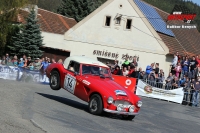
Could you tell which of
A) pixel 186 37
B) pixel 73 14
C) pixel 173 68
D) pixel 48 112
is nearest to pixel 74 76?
pixel 48 112

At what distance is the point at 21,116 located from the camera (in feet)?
40.6

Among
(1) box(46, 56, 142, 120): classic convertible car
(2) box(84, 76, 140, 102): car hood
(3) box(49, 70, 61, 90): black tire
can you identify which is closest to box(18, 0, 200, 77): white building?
(3) box(49, 70, 61, 90): black tire

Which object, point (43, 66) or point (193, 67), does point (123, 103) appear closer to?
point (43, 66)

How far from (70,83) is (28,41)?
26.9 m

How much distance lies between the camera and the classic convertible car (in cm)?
1578

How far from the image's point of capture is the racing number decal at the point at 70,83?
1721 centimetres

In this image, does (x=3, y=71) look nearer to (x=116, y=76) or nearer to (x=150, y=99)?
(x=116, y=76)

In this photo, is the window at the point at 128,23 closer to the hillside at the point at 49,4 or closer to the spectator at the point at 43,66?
the spectator at the point at 43,66

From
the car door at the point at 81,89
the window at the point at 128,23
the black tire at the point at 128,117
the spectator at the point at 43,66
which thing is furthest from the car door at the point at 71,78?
the window at the point at 128,23

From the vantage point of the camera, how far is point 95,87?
52.7 ft

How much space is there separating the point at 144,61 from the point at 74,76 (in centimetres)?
2725

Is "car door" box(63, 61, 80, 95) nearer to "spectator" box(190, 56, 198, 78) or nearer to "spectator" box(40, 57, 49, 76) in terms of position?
"spectator" box(40, 57, 49, 76)

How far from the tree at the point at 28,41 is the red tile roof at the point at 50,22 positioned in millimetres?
5687

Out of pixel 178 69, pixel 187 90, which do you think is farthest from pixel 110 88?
pixel 178 69
